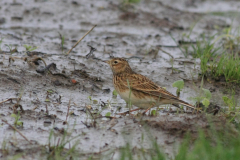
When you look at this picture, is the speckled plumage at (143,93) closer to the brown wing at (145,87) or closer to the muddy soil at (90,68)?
the brown wing at (145,87)

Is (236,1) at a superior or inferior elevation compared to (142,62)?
superior

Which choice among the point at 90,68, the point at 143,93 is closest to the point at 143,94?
the point at 143,93

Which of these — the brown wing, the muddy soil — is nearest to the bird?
the brown wing

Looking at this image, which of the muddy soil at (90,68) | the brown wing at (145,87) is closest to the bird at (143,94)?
the brown wing at (145,87)

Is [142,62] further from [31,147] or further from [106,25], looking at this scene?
[31,147]

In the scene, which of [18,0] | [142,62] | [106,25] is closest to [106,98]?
[142,62]

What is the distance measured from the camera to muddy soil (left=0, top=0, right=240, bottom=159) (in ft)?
18.1

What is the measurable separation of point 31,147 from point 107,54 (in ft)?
17.1

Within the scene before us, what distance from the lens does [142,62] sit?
937cm

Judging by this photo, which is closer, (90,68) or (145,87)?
(145,87)

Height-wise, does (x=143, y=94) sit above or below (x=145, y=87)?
below

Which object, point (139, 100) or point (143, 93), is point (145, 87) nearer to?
point (143, 93)

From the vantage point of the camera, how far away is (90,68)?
8484mm

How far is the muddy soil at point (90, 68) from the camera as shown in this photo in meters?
5.52
